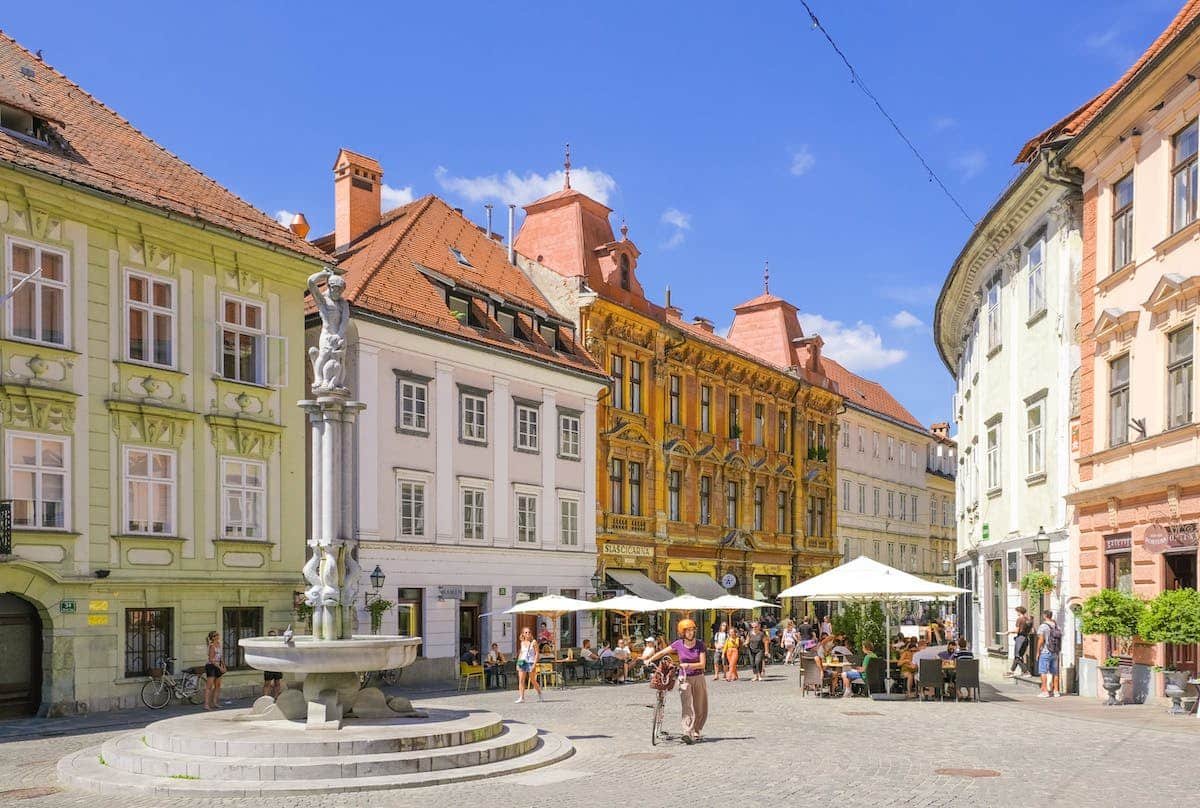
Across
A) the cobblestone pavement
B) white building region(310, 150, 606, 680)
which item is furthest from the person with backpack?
white building region(310, 150, 606, 680)

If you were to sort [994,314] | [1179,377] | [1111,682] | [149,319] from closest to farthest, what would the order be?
[1179,377], [1111,682], [149,319], [994,314]

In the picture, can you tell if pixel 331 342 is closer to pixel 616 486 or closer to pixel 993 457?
pixel 993 457

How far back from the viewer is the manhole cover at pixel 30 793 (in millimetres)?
13469

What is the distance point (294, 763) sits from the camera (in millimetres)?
14023

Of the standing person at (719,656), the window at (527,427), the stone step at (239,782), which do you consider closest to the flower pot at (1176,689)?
the stone step at (239,782)

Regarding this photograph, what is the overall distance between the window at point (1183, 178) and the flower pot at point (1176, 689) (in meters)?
7.16

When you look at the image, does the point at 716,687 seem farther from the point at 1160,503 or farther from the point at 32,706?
the point at 32,706

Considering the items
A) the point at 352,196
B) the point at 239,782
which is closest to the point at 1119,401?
the point at 239,782

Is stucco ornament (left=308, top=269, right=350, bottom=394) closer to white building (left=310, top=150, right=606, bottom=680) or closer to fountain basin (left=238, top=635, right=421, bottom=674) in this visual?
fountain basin (left=238, top=635, right=421, bottom=674)

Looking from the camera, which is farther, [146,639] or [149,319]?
[149,319]

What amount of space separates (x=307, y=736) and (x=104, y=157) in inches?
646

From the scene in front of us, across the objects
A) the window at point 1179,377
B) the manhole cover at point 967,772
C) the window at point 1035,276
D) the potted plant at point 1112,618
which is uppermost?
the window at point 1035,276

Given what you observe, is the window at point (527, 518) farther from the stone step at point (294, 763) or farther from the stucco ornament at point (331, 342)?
the stone step at point (294, 763)

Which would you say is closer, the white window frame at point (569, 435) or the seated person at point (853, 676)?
the seated person at point (853, 676)
